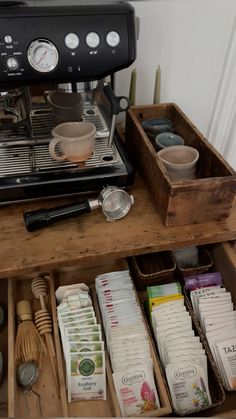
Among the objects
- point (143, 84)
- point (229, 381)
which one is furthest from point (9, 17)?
point (229, 381)

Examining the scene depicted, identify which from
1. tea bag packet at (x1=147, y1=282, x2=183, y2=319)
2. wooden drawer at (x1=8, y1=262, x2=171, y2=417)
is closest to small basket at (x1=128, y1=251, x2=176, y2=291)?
tea bag packet at (x1=147, y1=282, x2=183, y2=319)

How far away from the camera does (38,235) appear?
0.59 meters

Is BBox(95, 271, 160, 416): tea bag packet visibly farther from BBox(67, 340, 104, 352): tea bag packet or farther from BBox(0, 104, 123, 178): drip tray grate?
BBox(0, 104, 123, 178): drip tray grate

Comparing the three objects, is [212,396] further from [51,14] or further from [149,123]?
[51,14]

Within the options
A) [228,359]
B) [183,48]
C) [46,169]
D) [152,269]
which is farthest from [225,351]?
[183,48]

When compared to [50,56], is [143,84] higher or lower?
lower

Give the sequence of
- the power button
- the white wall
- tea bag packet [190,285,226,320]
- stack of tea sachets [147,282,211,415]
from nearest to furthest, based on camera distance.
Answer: the power button, stack of tea sachets [147,282,211,415], tea bag packet [190,285,226,320], the white wall

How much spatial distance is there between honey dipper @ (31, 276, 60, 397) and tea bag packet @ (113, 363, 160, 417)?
4.7 inches

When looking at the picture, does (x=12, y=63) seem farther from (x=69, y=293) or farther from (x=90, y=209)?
(x=69, y=293)

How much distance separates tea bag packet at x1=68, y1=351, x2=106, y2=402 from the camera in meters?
0.62

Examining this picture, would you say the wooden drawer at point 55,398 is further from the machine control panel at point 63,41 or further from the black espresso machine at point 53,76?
the machine control panel at point 63,41

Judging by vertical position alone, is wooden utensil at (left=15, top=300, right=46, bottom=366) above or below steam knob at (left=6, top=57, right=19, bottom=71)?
below

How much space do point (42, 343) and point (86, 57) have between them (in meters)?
0.54

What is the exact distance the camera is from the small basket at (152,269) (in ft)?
2.40
